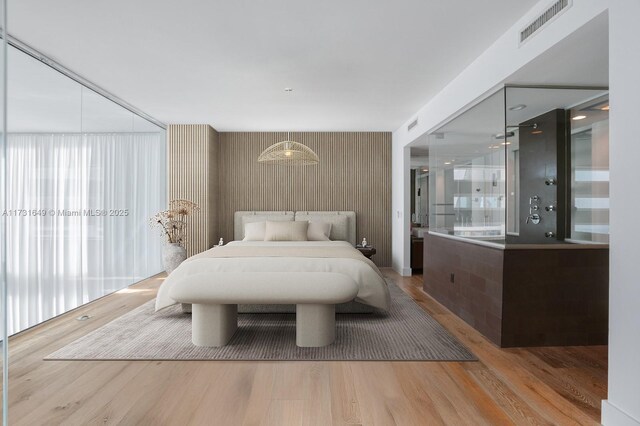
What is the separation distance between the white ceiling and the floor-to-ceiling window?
0.35 metres

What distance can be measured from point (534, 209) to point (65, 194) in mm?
4399

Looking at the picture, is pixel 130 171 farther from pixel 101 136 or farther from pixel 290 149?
pixel 290 149

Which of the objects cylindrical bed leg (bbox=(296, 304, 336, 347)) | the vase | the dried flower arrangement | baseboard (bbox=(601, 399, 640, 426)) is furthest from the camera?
the dried flower arrangement

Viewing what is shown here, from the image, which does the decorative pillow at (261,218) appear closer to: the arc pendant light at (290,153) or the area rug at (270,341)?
the arc pendant light at (290,153)

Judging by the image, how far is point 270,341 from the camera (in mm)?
2992

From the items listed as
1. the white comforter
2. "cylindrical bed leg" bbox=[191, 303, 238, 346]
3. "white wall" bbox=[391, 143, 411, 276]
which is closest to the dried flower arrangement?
the white comforter

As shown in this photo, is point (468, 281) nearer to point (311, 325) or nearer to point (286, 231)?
point (311, 325)

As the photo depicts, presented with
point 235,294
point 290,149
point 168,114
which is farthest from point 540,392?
point 168,114

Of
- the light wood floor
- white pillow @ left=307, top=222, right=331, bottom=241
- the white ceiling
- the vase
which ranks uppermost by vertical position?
the white ceiling

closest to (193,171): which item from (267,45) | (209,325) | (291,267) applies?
(291,267)

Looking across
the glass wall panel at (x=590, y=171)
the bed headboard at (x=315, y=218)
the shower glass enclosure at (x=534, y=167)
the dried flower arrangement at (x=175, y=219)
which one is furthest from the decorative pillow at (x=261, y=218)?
the glass wall panel at (x=590, y=171)

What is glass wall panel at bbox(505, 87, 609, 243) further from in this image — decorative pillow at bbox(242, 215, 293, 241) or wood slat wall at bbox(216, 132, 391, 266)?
decorative pillow at bbox(242, 215, 293, 241)

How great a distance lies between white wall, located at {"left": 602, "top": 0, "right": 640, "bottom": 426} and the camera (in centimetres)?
171

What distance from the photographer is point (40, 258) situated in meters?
3.34
